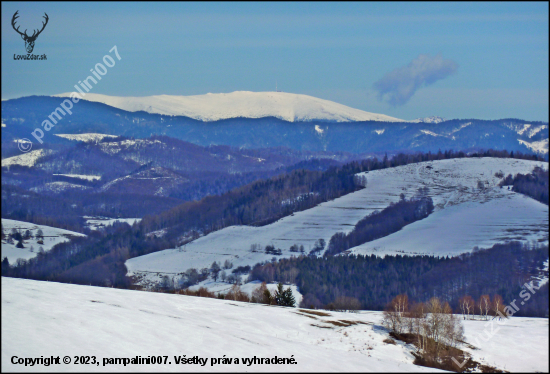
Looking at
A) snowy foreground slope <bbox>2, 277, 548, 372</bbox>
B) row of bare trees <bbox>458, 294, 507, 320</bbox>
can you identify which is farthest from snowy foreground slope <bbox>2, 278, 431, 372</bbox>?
row of bare trees <bbox>458, 294, 507, 320</bbox>

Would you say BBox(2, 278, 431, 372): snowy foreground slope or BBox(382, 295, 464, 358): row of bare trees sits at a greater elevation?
BBox(2, 278, 431, 372): snowy foreground slope

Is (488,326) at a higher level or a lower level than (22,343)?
lower

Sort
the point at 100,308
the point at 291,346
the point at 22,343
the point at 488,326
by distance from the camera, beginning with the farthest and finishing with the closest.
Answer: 1. the point at 488,326
2. the point at 100,308
3. the point at 291,346
4. the point at 22,343

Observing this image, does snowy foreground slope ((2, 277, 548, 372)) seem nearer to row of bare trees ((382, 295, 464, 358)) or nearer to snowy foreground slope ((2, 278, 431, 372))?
snowy foreground slope ((2, 278, 431, 372))

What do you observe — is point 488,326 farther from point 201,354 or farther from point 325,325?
point 201,354

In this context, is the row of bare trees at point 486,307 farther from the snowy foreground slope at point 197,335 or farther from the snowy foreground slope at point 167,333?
the snowy foreground slope at point 167,333

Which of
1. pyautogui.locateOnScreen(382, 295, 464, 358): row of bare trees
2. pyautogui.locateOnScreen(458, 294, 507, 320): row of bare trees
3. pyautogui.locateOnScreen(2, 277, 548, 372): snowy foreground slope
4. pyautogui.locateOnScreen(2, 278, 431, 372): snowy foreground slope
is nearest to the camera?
pyautogui.locateOnScreen(2, 278, 431, 372): snowy foreground slope

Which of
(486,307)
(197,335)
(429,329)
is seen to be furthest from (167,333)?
(486,307)

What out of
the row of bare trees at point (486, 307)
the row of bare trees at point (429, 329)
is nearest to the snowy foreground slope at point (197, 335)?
the row of bare trees at point (429, 329)

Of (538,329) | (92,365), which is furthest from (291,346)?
(538,329)
